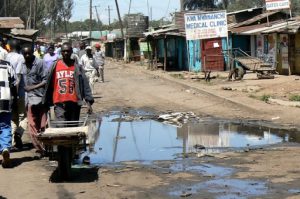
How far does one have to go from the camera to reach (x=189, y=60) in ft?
114

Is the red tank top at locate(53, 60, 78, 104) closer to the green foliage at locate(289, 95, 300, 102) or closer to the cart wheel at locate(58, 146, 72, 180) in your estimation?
the cart wheel at locate(58, 146, 72, 180)

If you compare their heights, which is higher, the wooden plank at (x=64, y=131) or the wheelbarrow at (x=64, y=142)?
the wooden plank at (x=64, y=131)

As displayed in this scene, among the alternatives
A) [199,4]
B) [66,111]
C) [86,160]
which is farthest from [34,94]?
[199,4]

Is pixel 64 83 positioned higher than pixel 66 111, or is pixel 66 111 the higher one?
pixel 64 83

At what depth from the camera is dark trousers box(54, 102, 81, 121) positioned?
307 inches

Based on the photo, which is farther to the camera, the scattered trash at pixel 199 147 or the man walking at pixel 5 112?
the scattered trash at pixel 199 147

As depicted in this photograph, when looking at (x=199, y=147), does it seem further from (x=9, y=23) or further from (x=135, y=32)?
(x=135, y=32)

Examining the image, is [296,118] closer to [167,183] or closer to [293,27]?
[167,183]

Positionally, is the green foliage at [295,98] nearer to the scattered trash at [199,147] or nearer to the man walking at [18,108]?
the scattered trash at [199,147]

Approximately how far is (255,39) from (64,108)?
26263mm

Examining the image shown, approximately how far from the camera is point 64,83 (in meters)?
7.77

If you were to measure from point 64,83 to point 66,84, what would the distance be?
3cm

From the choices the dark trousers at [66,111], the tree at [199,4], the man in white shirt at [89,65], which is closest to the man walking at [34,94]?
the dark trousers at [66,111]

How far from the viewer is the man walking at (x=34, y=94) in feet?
29.1
